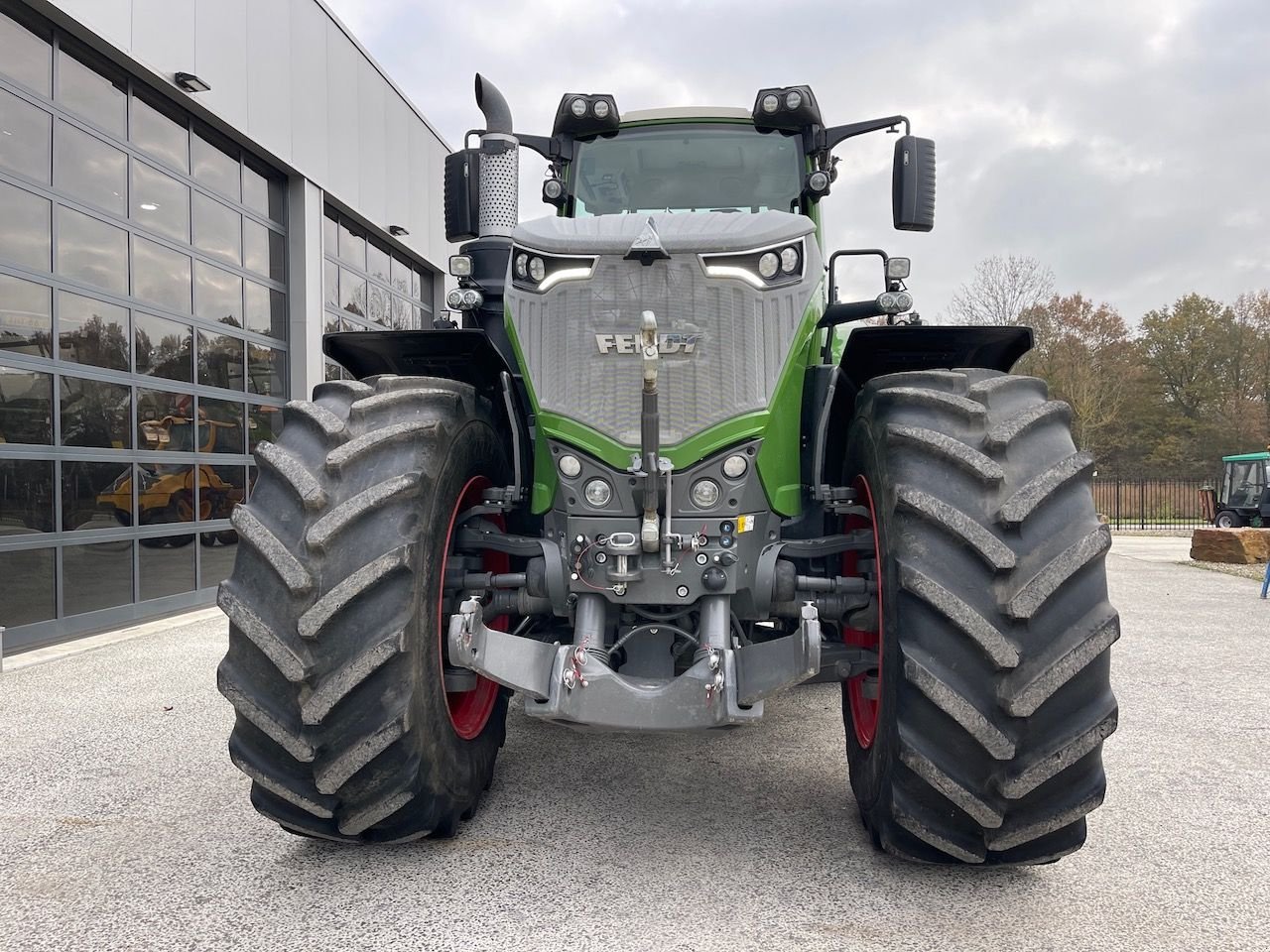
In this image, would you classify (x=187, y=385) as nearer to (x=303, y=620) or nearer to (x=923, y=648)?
(x=303, y=620)

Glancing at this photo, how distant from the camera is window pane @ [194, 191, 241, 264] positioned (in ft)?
29.5

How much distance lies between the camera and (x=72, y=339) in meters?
7.27

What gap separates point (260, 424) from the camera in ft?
33.3

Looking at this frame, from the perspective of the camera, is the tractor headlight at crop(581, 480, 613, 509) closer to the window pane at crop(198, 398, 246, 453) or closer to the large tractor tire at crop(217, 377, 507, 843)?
the large tractor tire at crop(217, 377, 507, 843)

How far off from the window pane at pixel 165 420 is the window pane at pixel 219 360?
1.41 feet

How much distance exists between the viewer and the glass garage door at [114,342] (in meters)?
6.75

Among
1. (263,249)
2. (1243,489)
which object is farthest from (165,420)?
(1243,489)

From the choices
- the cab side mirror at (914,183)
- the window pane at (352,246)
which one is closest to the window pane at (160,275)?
the window pane at (352,246)

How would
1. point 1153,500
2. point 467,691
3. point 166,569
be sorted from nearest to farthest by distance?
1. point 467,691
2. point 166,569
3. point 1153,500

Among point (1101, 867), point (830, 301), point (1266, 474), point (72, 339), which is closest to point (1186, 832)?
point (1101, 867)

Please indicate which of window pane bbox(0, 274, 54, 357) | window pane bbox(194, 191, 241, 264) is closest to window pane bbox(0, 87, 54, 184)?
window pane bbox(0, 274, 54, 357)

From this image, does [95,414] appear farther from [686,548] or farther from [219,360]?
[686,548]

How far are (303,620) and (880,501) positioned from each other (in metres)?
1.70

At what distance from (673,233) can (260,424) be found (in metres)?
8.70
